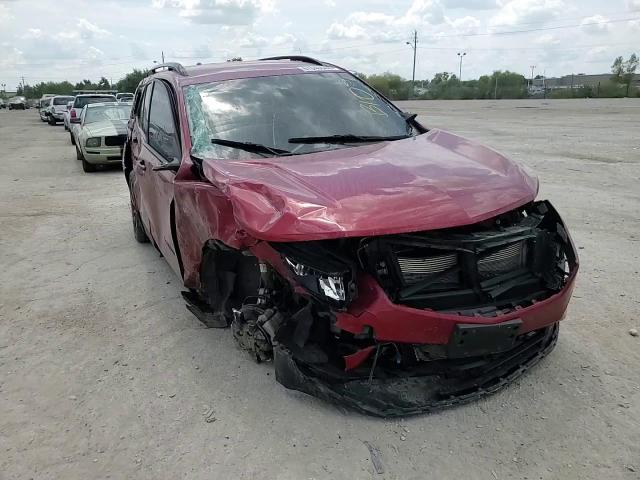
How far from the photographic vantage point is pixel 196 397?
313 centimetres

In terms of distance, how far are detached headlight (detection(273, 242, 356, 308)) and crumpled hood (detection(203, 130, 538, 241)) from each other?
0.52ft

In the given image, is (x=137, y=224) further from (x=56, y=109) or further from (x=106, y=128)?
(x=56, y=109)

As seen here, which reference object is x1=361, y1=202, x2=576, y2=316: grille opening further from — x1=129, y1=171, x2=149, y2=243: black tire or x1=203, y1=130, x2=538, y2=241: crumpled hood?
x1=129, y1=171, x2=149, y2=243: black tire

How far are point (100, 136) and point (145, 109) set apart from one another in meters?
7.56

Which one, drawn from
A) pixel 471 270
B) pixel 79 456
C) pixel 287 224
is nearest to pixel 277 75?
pixel 287 224

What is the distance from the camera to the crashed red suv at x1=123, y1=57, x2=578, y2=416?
2596 millimetres

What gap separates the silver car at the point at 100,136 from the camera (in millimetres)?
11914

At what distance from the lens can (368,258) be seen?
2639 millimetres

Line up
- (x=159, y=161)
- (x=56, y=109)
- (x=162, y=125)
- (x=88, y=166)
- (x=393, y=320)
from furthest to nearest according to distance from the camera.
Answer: (x=56, y=109), (x=88, y=166), (x=162, y=125), (x=159, y=161), (x=393, y=320)

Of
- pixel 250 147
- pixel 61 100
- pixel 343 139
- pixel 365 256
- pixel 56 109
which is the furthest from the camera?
pixel 61 100

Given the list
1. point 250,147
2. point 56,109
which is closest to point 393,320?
point 250,147

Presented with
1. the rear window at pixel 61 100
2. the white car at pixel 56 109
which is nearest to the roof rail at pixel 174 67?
the white car at pixel 56 109

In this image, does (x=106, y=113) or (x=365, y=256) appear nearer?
(x=365, y=256)

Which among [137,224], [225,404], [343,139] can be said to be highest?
[343,139]
